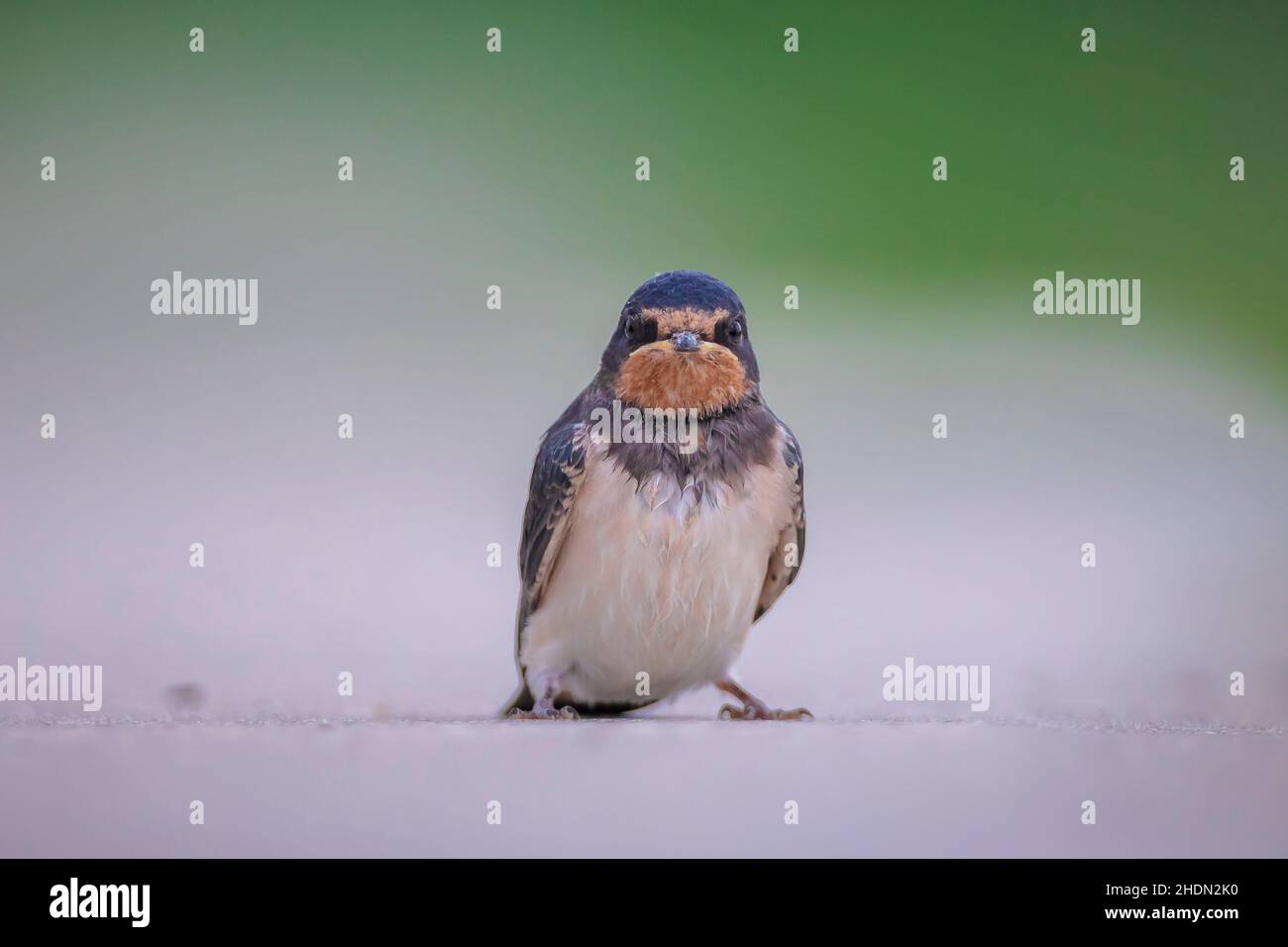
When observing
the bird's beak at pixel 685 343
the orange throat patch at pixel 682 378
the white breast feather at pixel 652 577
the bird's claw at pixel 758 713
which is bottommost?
the bird's claw at pixel 758 713

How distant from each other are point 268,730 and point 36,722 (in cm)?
55

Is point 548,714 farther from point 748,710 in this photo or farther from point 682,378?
point 682,378

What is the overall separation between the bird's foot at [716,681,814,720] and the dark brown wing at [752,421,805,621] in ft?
0.76

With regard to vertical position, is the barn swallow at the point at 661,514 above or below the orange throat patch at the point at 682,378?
below

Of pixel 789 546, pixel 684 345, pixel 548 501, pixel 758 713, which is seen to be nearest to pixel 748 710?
pixel 758 713

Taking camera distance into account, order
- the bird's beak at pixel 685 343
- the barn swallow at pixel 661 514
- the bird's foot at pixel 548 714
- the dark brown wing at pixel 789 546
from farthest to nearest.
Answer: the dark brown wing at pixel 789 546 → the bird's foot at pixel 548 714 → the barn swallow at pixel 661 514 → the bird's beak at pixel 685 343

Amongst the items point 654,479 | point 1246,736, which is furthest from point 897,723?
point 654,479

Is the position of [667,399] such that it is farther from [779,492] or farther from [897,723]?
[897,723]

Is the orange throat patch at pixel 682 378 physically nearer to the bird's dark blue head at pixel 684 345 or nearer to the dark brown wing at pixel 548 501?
the bird's dark blue head at pixel 684 345

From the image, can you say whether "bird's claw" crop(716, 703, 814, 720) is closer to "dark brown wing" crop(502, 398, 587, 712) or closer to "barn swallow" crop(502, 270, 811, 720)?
"barn swallow" crop(502, 270, 811, 720)

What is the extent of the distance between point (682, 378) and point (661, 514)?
0.39 m

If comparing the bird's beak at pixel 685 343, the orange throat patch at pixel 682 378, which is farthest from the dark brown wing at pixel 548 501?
the bird's beak at pixel 685 343

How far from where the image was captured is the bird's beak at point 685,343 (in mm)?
3822

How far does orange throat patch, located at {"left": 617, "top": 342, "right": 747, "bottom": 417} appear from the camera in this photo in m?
3.89
